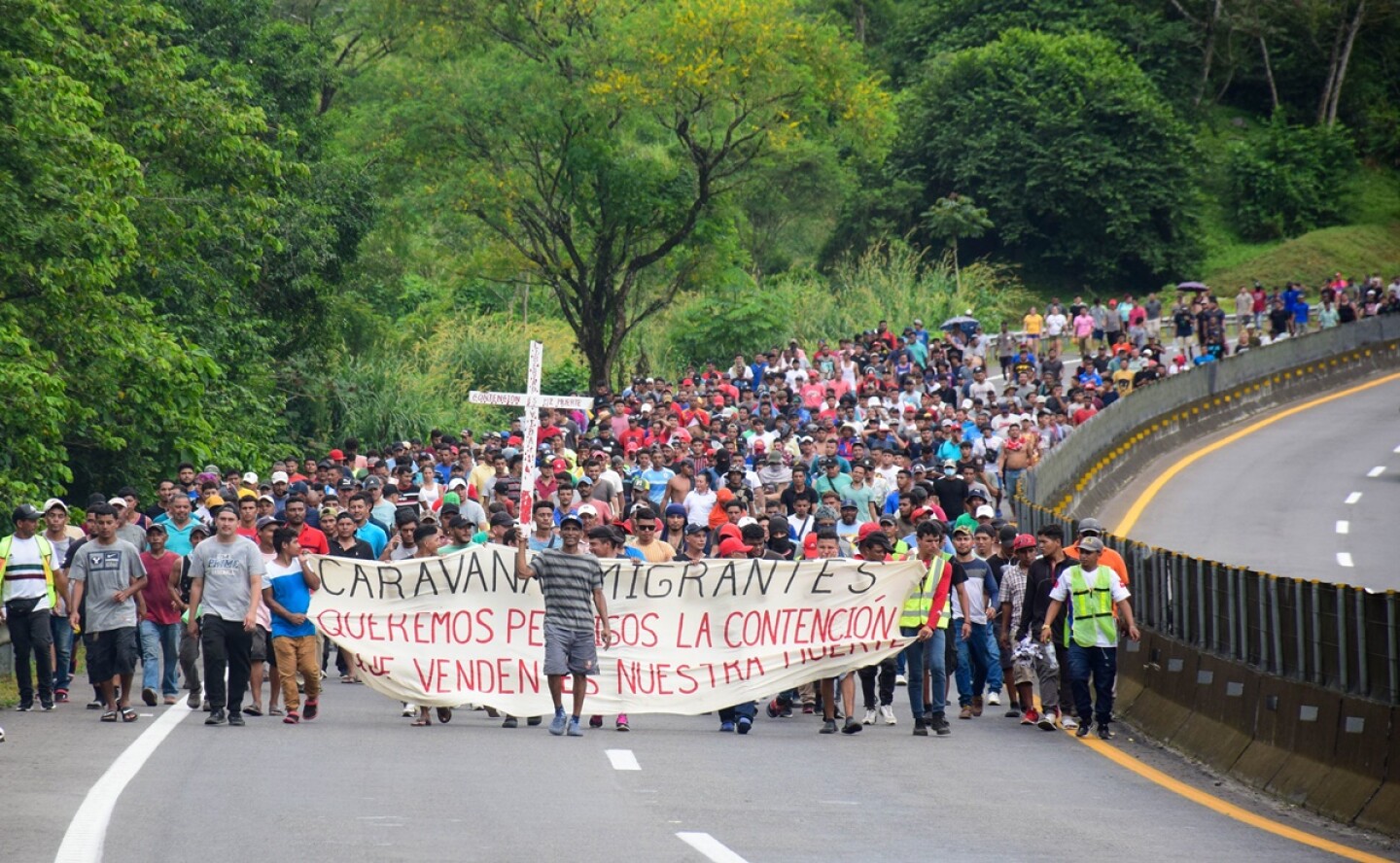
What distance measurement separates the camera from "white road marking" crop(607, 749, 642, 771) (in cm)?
1320

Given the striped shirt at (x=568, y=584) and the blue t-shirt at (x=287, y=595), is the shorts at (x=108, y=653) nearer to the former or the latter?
the blue t-shirt at (x=287, y=595)

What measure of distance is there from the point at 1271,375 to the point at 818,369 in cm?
1515

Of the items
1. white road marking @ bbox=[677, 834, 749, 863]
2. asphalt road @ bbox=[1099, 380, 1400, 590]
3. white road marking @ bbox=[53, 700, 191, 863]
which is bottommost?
white road marking @ bbox=[53, 700, 191, 863]

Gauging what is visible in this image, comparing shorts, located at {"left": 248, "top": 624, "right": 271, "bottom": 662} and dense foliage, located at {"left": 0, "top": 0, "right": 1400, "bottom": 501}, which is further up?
dense foliage, located at {"left": 0, "top": 0, "right": 1400, "bottom": 501}

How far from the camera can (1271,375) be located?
47.8 meters

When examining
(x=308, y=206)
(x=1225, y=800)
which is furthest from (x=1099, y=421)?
(x=1225, y=800)

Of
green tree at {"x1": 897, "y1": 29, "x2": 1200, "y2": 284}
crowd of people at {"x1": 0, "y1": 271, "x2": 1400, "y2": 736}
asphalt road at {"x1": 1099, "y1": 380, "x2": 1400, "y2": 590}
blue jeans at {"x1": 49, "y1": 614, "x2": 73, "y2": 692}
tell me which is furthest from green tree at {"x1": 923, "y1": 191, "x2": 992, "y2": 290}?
blue jeans at {"x1": 49, "y1": 614, "x2": 73, "y2": 692}

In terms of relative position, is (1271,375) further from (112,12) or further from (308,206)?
(112,12)

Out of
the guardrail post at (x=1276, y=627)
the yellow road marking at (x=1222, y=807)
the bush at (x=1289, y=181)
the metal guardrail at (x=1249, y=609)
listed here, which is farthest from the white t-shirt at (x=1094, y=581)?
the bush at (x=1289, y=181)

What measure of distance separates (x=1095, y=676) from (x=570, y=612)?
4.08m

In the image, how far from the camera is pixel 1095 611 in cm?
1522

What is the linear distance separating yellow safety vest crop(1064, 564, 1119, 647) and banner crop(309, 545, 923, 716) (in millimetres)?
1497

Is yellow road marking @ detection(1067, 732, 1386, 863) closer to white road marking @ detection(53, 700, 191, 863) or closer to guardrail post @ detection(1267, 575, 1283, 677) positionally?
guardrail post @ detection(1267, 575, 1283, 677)

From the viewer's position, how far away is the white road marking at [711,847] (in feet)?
31.8
